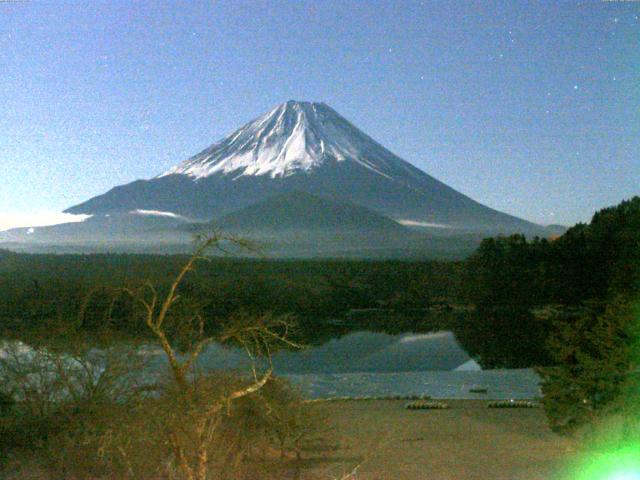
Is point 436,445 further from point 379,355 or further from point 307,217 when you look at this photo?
point 307,217

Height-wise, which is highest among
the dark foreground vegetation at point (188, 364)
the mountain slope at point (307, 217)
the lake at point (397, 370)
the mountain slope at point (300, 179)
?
the mountain slope at point (300, 179)

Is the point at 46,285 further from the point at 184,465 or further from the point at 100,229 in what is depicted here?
the point at 100,229

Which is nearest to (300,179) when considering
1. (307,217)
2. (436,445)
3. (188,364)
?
(307,217)

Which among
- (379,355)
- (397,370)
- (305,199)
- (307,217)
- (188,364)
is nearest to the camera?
(188,364)

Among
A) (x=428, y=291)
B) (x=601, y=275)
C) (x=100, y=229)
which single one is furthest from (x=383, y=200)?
(x=601, y=275)

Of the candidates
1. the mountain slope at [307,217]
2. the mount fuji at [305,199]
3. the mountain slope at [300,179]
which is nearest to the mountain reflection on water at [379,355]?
the mount fuji at [305,199]

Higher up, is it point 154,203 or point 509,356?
point 154,203

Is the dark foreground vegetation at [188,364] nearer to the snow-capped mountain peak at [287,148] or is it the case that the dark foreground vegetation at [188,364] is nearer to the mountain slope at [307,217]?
the mountain slope at [307,217]
